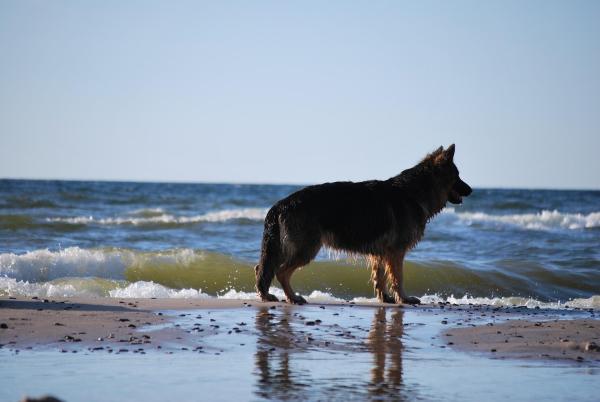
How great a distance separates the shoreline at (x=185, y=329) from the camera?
7.26 m

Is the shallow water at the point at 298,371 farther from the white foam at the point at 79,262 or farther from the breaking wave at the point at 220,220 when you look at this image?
the breaking wave at the point at 220,220

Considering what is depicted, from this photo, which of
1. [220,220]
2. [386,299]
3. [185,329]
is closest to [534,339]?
[386,299]

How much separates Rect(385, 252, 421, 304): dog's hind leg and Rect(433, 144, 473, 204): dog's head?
125 cm

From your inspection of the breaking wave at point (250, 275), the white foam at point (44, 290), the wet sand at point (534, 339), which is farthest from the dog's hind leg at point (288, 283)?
the white foam at point (44, 290)

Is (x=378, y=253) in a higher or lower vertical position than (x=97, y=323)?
higher

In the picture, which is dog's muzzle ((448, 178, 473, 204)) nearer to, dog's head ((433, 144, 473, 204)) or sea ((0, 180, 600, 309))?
dog's head ((433, 144, 473, 204))

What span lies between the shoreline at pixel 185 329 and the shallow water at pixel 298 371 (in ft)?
0.75

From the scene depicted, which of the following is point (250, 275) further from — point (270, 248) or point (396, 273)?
point (270, 248)

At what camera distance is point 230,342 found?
7.44 m

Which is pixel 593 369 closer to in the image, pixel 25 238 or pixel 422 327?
pixel 422 327

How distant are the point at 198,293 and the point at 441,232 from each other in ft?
40.3

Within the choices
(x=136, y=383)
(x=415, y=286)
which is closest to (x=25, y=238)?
(x=415, y=286)

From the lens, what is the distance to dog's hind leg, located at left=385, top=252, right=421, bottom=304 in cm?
1057

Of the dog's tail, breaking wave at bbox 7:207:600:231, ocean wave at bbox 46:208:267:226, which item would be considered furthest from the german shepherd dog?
ocean wave at bbox 46:208:267:226
